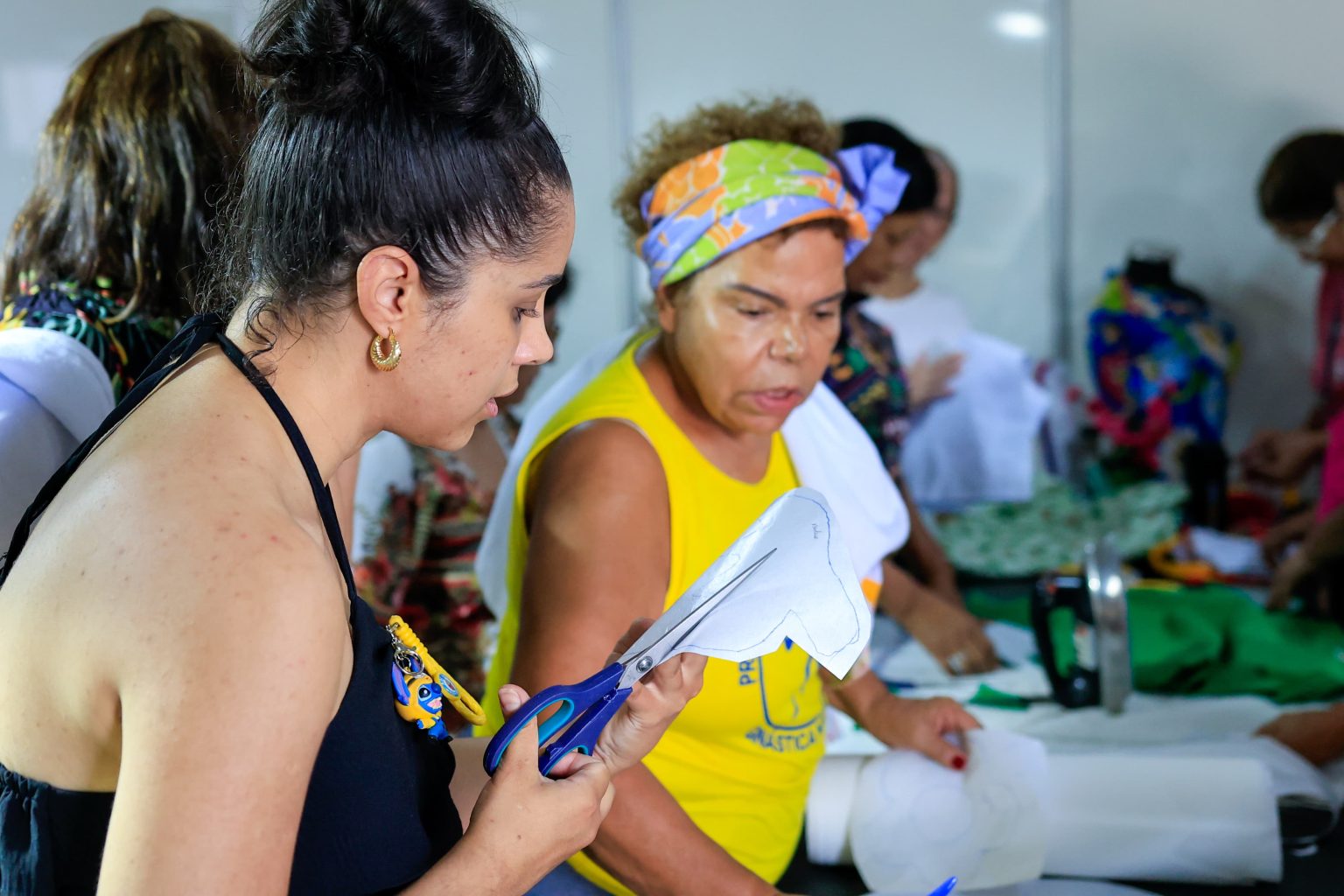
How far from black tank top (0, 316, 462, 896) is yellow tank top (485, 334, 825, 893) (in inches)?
20.3

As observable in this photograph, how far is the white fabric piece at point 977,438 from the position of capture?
405 cm

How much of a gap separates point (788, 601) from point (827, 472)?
32.3 inches

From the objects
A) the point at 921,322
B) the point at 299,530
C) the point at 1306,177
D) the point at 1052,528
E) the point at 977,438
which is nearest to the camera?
the point at 299,530

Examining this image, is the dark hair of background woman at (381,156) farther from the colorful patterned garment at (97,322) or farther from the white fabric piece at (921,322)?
the white fabric piece at (921,322)

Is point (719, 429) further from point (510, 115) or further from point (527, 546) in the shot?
point (510, 115)

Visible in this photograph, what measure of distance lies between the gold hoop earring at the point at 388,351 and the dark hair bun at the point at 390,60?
6.0 inches

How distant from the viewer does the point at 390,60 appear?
0.85 metres

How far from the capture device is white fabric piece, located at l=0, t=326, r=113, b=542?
126 centimetres

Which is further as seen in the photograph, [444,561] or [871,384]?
[871,384]

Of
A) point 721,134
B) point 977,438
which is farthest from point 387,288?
point 977,438

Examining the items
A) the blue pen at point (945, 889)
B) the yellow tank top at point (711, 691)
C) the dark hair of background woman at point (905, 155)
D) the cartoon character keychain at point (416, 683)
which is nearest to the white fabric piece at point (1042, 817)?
the yellow tank top at point (711, 691)

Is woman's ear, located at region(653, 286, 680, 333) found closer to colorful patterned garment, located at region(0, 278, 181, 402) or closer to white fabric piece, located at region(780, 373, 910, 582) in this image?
white fabric piece, located at region(780, 373, 910, 582)

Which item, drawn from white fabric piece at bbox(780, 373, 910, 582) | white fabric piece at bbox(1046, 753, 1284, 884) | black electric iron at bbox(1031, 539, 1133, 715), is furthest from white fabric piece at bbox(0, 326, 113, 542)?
black electric iron at bbox(1031, 539, 1133, 715)

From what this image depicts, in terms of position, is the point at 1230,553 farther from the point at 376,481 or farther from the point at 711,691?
the point at 711,691
